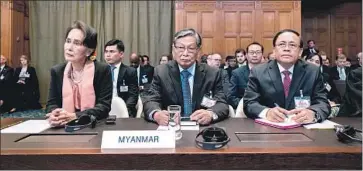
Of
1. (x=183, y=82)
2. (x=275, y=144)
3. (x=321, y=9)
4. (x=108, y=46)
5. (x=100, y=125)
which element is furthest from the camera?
(x=321, y=9)

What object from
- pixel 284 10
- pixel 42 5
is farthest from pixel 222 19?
pixel 42 5

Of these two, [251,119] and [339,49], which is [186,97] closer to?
[251,119]

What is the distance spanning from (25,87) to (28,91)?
11 cm

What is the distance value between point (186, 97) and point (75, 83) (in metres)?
0.69

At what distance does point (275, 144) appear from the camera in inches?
49.4

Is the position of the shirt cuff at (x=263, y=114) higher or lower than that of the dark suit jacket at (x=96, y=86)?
lower

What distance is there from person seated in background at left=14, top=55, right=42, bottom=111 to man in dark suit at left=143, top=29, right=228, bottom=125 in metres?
5.85

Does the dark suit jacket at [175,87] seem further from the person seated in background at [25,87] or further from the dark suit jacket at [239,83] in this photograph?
the person seated in background at [25,87]

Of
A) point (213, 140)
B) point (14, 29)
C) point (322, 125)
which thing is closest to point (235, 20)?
point (14, 29)

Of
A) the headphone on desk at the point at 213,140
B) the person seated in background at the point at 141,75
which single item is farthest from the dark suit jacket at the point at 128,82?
the headphone on desk at the point at 213,140

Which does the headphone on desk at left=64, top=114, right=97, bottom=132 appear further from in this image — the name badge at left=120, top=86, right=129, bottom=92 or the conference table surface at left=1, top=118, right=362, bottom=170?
the name badge at left=120, top=86, right=129, bottom=92

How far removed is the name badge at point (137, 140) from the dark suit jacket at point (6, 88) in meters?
6.41

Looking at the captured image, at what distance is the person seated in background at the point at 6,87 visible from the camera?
22.2ft

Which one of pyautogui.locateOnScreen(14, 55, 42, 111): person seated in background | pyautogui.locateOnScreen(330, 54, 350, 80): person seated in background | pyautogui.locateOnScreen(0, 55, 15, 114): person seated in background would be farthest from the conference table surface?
pyautogui.locateOnScreen(14, 55, 42, 111): person seated in background
